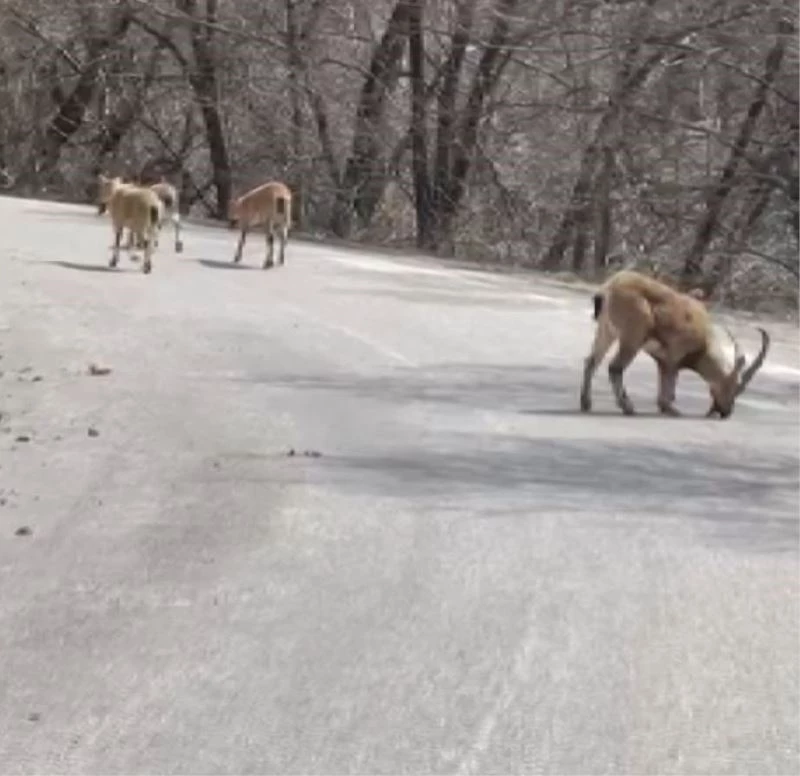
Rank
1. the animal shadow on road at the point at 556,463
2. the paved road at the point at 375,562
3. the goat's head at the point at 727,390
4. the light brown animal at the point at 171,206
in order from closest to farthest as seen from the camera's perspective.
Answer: the paved road at the point at 375,562
the animal shadow on road at the point at 556,463
the goat's head at the point at 727,390
the light brown animal at the point at 171,206

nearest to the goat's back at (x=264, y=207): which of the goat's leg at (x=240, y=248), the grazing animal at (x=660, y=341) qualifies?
the goat's leg at (x=240, y=248)

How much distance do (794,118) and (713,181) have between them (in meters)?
1.75

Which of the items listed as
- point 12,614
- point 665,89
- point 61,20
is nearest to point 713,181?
point 665,89

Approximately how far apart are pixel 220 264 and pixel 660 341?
923 cm

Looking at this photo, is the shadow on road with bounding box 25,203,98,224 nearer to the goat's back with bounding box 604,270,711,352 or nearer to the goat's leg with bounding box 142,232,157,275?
the goat's leg with bounding box 142,232,157,275

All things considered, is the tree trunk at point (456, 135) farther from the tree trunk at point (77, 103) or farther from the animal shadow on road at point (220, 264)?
the animal shadow on road at point (220, 264)

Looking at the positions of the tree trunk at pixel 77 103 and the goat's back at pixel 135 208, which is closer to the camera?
the goat's back at pixel 135 208

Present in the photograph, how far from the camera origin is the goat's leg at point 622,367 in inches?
614

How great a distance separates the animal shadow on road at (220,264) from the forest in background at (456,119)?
8094 mm

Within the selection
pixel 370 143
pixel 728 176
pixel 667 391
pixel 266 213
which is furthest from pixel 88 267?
pixel 370 143

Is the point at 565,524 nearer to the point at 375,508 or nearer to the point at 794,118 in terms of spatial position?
the point at 375,508

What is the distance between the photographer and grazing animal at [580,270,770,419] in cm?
1584

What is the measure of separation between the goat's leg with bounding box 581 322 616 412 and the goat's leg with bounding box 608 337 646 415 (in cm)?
9

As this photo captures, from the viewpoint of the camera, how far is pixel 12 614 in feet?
27.1
